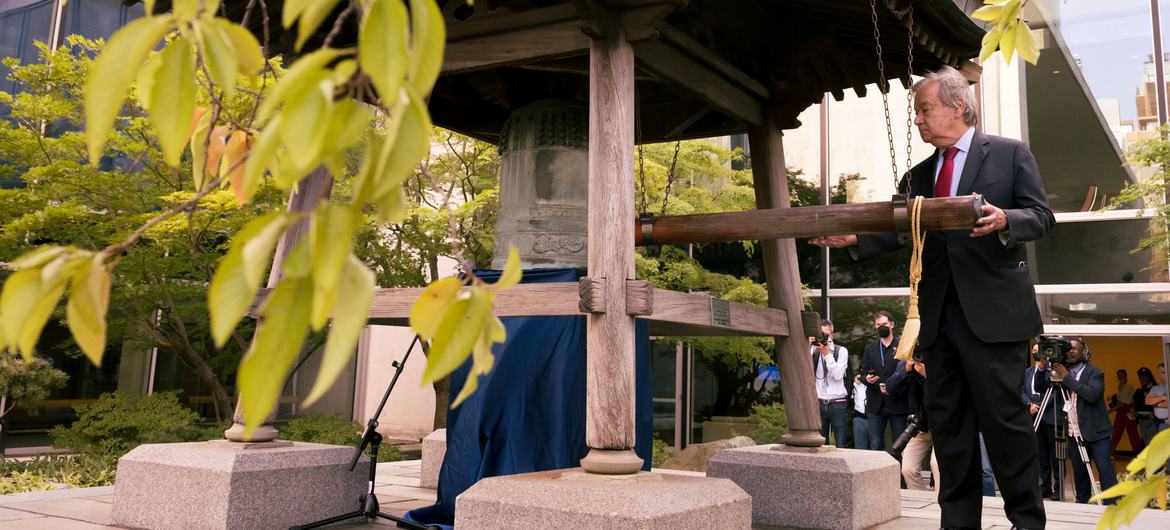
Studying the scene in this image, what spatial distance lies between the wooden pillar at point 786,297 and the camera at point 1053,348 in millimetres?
4442

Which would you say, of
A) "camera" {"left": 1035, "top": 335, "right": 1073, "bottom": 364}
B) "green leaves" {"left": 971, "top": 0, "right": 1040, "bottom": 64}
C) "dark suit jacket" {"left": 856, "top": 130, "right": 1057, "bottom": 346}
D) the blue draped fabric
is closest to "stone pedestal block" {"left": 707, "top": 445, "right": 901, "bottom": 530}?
the blue draped fabric

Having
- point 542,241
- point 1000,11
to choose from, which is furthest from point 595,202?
point 1000,11

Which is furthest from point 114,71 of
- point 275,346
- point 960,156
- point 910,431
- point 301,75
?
point 910,431

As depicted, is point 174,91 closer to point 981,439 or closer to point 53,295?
point 53,295

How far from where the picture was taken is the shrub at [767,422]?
40.4 ft

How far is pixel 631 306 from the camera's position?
368cm

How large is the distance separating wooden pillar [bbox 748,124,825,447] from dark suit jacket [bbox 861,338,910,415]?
448 cm

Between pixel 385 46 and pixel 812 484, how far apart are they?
4391mm

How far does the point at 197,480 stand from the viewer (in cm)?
404

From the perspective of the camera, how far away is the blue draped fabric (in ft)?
15.4

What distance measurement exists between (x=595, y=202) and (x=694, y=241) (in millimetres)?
982

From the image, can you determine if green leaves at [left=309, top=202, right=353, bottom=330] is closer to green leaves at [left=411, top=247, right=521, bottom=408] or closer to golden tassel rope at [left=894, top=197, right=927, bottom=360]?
green leaves at [left=411, top=247, right=521, bottom=408]

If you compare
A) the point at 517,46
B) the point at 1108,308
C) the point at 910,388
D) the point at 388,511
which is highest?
the point at 517,46

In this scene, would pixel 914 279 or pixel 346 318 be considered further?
pixel 914 279
